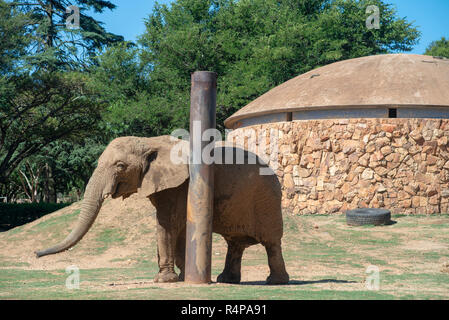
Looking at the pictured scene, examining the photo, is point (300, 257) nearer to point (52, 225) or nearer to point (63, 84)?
point (52, 225)

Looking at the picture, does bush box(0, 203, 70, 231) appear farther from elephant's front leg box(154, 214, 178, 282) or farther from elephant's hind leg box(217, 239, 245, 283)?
elephant's front leg box(154, 214, 178, 282)

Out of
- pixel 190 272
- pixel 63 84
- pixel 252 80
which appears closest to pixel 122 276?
pixel 190 272

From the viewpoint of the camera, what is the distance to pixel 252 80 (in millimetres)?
39000

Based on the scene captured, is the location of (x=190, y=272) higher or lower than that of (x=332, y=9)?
lower

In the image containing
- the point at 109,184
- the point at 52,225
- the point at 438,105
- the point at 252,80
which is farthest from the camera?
the point at 252,80

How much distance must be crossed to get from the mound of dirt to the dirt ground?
30 millimetres

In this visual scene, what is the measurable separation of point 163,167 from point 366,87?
19.4 metres

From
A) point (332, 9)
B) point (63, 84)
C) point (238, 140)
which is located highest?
point (332, 9)

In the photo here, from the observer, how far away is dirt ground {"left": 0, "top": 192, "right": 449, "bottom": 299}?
27.4ft

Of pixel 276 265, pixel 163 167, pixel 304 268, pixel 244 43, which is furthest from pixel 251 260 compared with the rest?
pixel 244 43

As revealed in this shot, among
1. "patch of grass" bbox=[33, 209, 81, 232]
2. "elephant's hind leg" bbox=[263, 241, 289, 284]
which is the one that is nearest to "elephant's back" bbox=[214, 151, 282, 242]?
"elephant's hind leg" bbox=[263, 241, 289, 284]

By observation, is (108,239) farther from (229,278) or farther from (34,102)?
(34,102)
